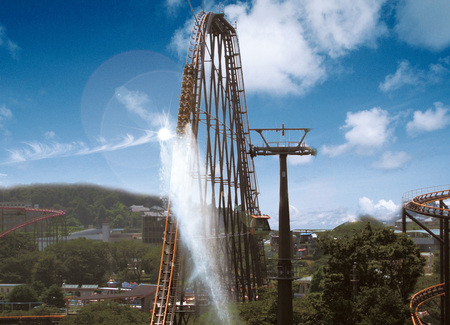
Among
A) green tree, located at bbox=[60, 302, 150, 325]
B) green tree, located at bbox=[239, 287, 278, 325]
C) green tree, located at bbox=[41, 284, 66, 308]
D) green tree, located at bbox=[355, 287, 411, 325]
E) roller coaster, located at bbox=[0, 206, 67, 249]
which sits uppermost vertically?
roller coaster, located at bbox=[0, 206, 67, 249]

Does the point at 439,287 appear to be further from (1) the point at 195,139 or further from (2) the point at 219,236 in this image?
(1) the point at 195,139

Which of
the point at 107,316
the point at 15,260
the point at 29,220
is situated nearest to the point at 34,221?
the point at 15,260

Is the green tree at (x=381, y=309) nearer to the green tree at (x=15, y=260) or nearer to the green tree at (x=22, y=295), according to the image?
the green tree at (x=22, y=295)

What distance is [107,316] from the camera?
50375 millimetres

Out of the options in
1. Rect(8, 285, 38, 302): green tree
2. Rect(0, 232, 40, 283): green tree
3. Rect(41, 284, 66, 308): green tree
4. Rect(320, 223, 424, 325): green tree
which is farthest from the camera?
Rect(0, 232, 40, 283): green tree

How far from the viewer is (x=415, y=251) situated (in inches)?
1431

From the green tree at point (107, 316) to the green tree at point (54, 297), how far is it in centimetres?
4185

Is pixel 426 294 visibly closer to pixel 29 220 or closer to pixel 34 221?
pixel 34 221

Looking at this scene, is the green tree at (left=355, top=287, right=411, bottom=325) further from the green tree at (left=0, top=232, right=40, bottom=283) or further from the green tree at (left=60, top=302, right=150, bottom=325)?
the green tree at (left=0, top=232, right=40, bottom=283)

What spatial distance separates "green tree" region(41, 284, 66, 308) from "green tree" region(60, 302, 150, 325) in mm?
41848

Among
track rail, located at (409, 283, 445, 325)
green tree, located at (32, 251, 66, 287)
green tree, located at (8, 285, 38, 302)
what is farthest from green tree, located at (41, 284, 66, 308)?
track rail, located at (409, 283, 445, 325)

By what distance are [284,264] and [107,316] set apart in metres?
32.2

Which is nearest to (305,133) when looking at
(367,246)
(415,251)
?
(367,246)

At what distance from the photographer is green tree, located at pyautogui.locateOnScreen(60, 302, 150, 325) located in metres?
49.9
